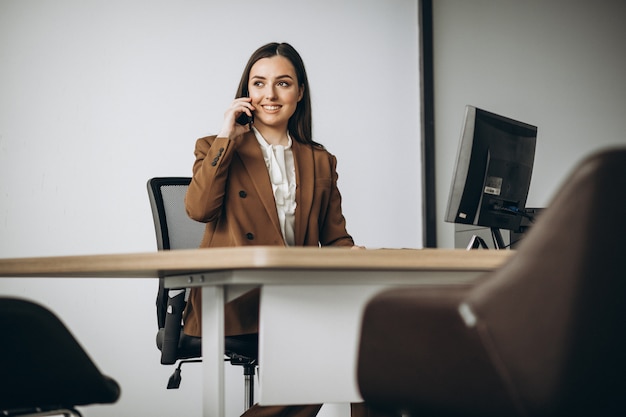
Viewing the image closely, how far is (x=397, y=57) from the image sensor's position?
453cm

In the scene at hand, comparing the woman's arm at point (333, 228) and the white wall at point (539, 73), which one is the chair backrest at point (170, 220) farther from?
the white wall at point (539, 73)

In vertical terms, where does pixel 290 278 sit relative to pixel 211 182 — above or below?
below

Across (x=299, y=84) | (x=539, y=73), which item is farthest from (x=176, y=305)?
(x=539, y=73)

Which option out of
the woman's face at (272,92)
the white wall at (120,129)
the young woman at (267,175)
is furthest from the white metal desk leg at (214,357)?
the white wall at (120,129)

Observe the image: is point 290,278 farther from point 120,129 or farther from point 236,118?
point 120,129

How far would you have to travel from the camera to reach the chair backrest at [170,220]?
2770mm

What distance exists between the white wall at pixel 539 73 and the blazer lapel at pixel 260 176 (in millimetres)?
2481

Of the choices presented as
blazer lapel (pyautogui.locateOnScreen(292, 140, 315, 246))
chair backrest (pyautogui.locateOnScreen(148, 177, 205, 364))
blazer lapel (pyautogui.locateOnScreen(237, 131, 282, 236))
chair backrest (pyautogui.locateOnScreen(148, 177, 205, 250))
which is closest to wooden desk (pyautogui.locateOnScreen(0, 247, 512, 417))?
blazer lapel (pyautogui.locateOnScreen(237, 131, 282, 236))

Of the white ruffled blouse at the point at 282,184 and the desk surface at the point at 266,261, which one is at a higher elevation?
the white ruffled blouse at the point at 282,184

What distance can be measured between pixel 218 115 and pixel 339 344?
283cm

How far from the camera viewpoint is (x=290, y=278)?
131cm

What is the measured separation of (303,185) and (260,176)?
0.60 feet

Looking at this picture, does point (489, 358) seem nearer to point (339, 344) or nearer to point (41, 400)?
point (339, 344)

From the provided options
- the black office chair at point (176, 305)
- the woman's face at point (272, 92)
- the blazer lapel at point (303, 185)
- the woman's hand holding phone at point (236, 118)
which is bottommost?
the black office chair at point (176, 305)
